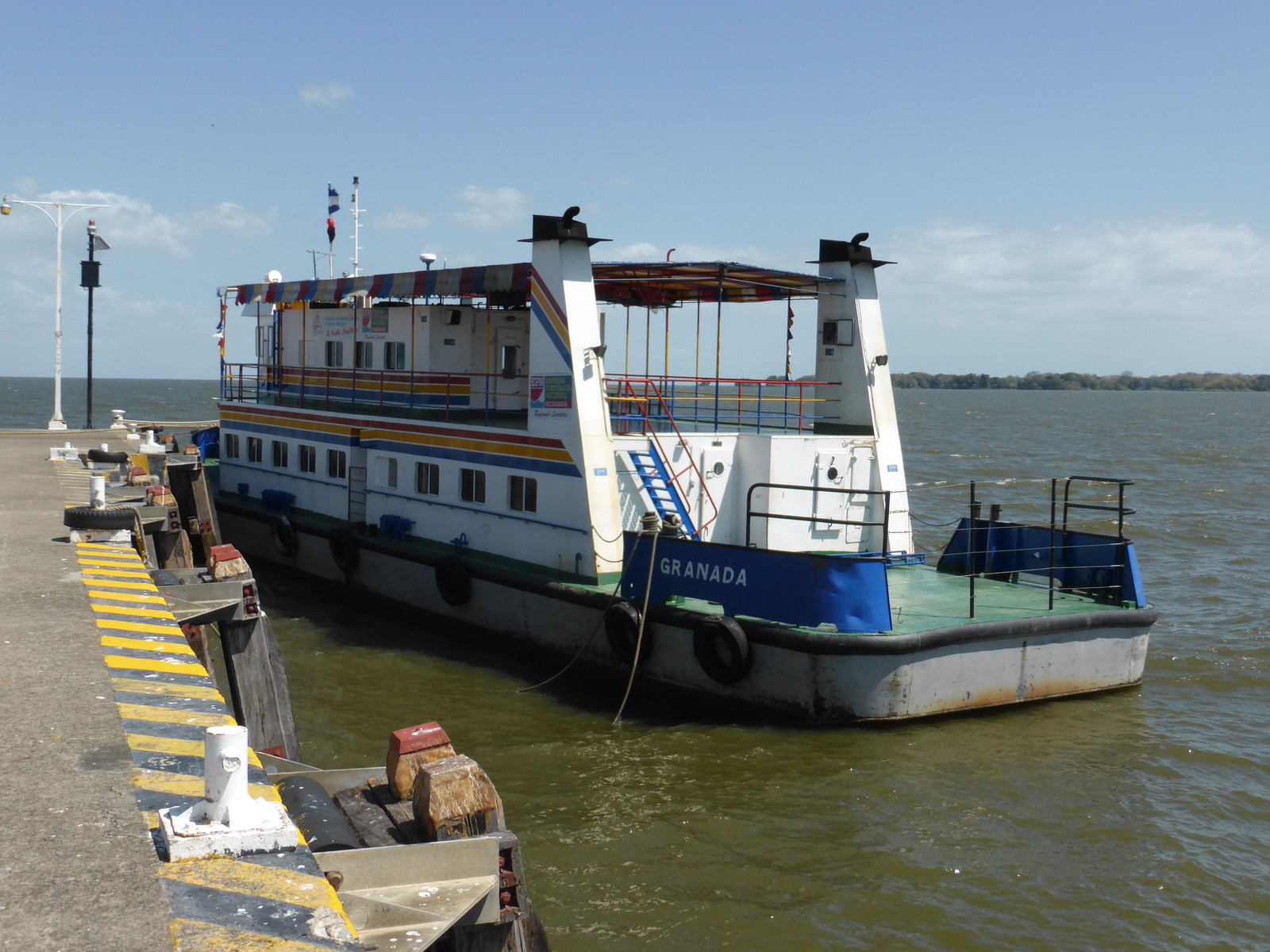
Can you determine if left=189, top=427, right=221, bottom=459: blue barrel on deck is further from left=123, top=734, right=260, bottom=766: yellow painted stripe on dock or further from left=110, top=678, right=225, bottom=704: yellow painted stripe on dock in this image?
left=123, top=734, right=260, bottom=766: yellow painted stripe on dock

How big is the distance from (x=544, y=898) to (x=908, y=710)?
495cm

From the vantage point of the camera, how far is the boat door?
17.5 meters

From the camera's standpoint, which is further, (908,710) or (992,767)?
(908,710)

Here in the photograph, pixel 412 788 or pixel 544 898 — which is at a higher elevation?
pixel 412 788

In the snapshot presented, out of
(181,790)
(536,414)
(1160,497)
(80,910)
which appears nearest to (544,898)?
(181,790)

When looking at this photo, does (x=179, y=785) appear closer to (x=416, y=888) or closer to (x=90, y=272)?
(x=416, y=888)

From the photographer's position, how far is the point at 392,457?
1722cm

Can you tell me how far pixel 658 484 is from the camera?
1427 centimetres

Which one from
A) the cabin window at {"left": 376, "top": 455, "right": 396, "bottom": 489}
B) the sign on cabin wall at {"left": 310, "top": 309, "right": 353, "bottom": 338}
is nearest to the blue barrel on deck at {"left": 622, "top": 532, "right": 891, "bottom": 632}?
the cabin window at {"left": 376, "top": 455, "right": 396, "bottom": 489}

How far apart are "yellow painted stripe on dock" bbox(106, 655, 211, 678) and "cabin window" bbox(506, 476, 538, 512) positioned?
7.83 m

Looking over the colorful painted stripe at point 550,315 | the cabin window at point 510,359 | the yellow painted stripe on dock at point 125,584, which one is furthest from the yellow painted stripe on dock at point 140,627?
the cabin window at point 510,359

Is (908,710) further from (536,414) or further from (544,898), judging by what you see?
(536,414)

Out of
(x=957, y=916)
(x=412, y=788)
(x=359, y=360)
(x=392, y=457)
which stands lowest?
(x=957, y=916)

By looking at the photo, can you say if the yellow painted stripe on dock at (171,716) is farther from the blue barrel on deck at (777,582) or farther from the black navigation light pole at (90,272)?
the black navigation light pole at (90,272)
